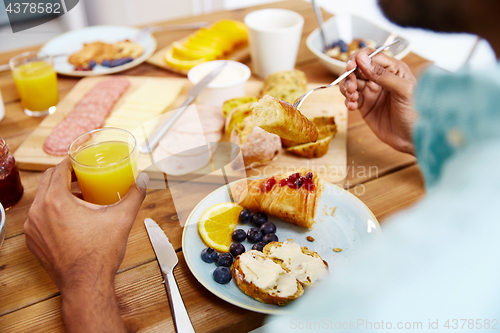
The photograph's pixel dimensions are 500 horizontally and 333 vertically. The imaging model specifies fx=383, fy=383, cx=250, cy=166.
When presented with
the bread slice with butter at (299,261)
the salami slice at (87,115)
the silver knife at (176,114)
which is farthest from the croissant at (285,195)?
the salami slice at (87,115)

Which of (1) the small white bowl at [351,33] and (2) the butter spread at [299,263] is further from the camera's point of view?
(1) the small white bowl at [351,33]

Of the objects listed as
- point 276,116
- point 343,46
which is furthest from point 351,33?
point 276,116

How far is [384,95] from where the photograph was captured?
4.49 feet

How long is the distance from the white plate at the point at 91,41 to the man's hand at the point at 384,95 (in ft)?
3.61

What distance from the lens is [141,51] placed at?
6.42ft

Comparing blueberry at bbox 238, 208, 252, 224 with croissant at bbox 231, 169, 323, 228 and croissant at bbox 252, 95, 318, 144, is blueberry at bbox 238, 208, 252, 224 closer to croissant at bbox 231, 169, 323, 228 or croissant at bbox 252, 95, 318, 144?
croissant at bbox 231, 169, 323, 228

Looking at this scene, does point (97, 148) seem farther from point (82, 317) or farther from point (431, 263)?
point (431, 263)

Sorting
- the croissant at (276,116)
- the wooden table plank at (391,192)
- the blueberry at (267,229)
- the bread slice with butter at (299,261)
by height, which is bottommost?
the wooden table plank at (391,192)

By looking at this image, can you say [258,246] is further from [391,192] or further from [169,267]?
[391,192]

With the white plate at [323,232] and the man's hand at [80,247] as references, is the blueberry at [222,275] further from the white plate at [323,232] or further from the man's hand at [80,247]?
the man's hand at [80,247]

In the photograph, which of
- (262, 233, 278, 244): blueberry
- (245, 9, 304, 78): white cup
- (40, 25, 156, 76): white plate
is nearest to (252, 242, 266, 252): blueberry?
(262, 233, 278, 244): blueberry

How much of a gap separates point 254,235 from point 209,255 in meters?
0.13

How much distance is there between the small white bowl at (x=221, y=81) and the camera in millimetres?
1545

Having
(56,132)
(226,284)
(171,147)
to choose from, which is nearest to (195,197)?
(171,147)
